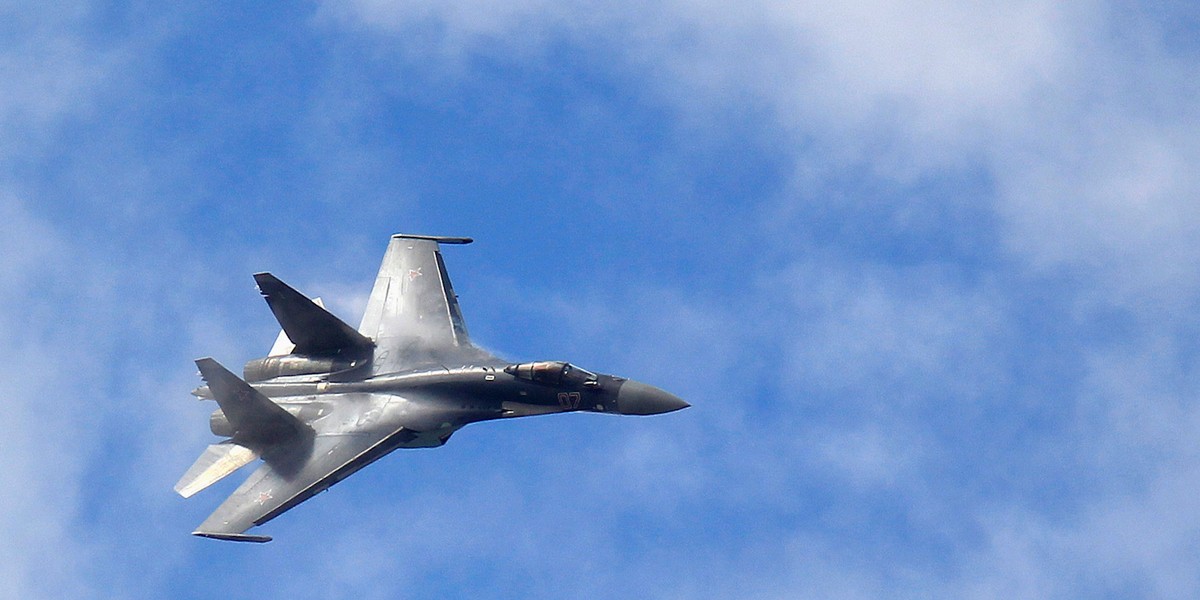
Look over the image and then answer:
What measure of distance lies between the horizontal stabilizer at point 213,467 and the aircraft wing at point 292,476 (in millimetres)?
1237

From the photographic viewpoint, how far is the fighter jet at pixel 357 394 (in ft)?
220

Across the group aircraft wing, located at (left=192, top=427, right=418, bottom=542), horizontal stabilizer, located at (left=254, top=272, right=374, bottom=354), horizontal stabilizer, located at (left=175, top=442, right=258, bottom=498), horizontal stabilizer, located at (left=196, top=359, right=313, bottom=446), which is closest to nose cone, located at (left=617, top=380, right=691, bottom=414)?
aircraft wing, located at (left=192, top=427, right=418, bottom=542)

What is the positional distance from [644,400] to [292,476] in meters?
14.7

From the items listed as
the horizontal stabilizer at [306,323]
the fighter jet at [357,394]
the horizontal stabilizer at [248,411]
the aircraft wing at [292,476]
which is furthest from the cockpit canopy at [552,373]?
the horizontal stabilizer at [248,411]

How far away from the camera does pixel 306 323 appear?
7281cm

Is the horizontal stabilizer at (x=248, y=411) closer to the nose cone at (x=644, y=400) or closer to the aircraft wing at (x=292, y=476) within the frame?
the aircraft wing at (x=292, y=476)

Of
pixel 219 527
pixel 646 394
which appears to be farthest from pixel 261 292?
pixel 646 394

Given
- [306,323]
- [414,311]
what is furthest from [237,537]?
[414,311]

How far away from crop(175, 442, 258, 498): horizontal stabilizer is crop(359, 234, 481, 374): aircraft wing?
6.62 meters

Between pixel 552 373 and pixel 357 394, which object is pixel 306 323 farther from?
pixel 552 373

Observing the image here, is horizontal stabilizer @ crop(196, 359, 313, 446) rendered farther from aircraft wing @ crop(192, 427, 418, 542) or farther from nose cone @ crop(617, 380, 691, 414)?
nose cone @ crop(617, 380, 691, 414)

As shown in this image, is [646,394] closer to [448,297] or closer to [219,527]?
[448,297]

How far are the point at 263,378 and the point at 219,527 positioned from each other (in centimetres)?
921

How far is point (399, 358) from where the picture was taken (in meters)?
71.4
